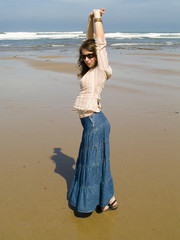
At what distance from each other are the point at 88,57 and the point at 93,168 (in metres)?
1.03

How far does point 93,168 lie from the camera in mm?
2475

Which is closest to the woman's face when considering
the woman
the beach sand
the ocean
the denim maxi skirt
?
the woman

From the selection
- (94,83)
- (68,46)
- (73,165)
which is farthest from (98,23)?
(68,46)

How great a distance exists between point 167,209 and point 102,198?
0.70m

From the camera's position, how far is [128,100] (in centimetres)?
636

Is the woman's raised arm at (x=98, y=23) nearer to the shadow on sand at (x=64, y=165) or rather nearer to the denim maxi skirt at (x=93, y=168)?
the denim maxi skirt at (x=93, y=168)

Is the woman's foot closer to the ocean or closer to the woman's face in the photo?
the woman's face

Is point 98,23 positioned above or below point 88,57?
above

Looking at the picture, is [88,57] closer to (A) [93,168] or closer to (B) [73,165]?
(A) [93,168]

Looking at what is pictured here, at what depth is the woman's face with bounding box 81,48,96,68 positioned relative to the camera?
2.29 m

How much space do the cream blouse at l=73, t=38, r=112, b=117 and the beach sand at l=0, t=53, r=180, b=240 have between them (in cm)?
114

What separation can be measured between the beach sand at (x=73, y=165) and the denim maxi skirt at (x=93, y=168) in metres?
0.19

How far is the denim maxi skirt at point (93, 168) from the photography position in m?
2.41

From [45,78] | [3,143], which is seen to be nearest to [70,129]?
[3,143]
